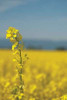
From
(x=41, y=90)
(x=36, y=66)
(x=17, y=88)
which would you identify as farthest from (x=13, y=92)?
(x=36, y=66)

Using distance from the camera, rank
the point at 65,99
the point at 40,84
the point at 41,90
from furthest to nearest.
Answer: the point at 40,84
the point at 41,90
the point at 65,99

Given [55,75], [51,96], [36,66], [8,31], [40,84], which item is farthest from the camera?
[36,66]

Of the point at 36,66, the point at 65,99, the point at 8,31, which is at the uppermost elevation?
the point at 8,31

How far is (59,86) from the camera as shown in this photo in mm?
6207

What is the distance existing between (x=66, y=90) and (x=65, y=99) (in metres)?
3.52

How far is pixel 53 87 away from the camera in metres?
5.93

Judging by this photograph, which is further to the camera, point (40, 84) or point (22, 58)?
point (40, 84)

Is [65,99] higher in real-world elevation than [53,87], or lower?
higher

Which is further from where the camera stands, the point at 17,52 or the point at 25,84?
the point at 25,84

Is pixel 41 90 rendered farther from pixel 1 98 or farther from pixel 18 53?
pixel 18 53

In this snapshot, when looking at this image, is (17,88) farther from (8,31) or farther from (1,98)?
(1,98)

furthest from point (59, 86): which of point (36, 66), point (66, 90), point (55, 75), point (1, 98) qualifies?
point (36, 66)

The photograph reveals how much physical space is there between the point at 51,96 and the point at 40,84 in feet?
3.16

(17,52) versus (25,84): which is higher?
(17,52)
